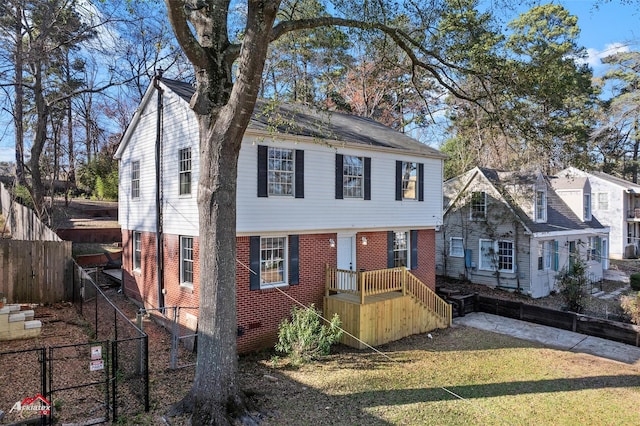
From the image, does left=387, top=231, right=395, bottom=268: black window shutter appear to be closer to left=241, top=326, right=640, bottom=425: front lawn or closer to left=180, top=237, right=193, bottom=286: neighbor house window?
left=241, top=326, right=640, bottom=425: front lawn

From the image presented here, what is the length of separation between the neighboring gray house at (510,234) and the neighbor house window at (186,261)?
585 inches

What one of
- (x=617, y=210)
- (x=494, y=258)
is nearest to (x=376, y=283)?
(x=494, y=258)

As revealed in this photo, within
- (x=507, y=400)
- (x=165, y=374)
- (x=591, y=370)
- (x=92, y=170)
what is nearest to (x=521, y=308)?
(x=591, y=370)

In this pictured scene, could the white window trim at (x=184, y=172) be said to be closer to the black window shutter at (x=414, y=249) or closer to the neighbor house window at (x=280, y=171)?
the neighbor house window at (x=280, y=171)

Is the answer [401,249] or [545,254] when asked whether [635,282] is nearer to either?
[545,254]

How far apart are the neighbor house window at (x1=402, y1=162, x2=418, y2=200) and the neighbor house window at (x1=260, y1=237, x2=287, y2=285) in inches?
232

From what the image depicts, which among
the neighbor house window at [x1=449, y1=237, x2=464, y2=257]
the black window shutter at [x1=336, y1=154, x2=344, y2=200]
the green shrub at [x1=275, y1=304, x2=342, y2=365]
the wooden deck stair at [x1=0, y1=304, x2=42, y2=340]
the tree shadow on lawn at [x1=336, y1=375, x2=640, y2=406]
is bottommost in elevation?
the tree shadow on lawn at [x1=336, y1=375, x2=640, y2=406]

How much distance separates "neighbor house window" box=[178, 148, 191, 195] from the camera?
11812 mm

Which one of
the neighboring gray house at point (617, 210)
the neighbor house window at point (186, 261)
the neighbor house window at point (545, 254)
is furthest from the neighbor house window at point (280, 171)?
the neighboring gray house at point (617, 210)

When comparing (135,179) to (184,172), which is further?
(135,179)

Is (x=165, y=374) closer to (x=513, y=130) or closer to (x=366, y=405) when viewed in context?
(x=366, y=405)

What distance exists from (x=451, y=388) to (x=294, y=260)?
556cm

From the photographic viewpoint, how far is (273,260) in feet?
39.2

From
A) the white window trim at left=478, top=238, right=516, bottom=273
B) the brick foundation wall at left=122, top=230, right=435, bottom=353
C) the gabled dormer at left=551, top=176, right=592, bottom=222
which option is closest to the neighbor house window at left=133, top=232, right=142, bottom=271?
the brick foundation wall at left=122, top=230, right=435, bottom=353
